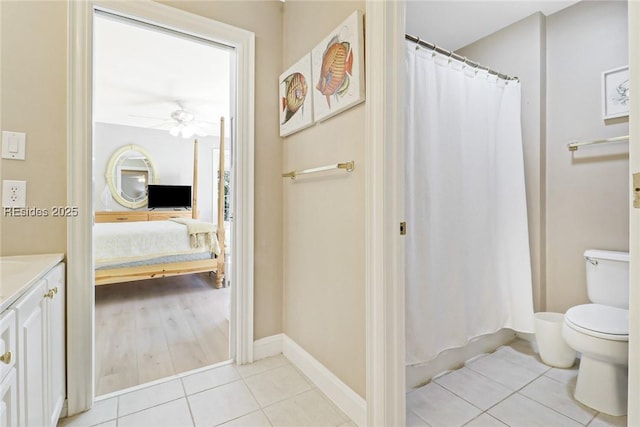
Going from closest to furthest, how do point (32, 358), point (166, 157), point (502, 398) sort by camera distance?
point (32, 358), point (502, 398), point (166, 157)

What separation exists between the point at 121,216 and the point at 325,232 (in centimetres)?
501

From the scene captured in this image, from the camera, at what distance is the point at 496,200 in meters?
2.09

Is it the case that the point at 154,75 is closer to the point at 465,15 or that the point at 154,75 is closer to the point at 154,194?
the point at 154,194

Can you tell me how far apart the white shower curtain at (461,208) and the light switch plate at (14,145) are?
71.9 inches

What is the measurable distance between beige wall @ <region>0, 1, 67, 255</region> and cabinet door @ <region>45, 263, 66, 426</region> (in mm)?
207

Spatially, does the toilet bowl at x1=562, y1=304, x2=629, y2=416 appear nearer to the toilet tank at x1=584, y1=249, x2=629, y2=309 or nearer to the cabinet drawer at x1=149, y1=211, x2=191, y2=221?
the toilet tank at x1=584, y1=249, x2=629, y2=309

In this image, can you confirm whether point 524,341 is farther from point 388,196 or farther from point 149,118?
point 149,118

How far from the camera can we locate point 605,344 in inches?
58.1

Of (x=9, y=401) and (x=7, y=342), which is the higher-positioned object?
(x=7, y=342)

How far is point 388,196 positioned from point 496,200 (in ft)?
4.01

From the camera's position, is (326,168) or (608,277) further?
(608,277)

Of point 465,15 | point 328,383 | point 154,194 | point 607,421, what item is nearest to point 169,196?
point 154,194

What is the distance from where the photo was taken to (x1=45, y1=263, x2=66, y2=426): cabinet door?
119cm

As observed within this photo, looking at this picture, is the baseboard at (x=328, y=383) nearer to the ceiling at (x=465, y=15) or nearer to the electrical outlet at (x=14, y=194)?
the electrical outlet at (x=14, y=194)
